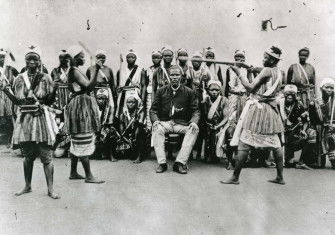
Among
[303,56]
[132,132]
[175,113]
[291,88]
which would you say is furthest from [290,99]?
[132,132]

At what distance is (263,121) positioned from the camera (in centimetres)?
554

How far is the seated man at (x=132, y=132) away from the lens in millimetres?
6770

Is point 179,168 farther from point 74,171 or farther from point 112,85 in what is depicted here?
point 112,85

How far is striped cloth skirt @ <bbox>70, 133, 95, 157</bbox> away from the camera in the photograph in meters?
5.38

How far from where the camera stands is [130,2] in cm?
613

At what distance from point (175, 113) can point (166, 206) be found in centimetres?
189

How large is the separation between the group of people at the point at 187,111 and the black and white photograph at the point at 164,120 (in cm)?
Result: 2

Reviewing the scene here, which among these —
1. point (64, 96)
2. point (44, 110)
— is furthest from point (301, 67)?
point (44, 110)

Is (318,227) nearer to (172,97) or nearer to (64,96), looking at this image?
(172,97)

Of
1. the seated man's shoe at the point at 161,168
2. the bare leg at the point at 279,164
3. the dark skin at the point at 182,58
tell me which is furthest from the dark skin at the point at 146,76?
the bare leg at the point at 279,164

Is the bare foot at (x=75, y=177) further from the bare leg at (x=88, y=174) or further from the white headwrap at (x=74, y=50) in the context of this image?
the white headwrap at (x=74, y=50)

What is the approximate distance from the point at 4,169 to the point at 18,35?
1.68m

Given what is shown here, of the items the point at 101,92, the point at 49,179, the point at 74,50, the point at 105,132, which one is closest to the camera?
the point at 49,179

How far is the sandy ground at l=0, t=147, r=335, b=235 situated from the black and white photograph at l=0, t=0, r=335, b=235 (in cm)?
2
